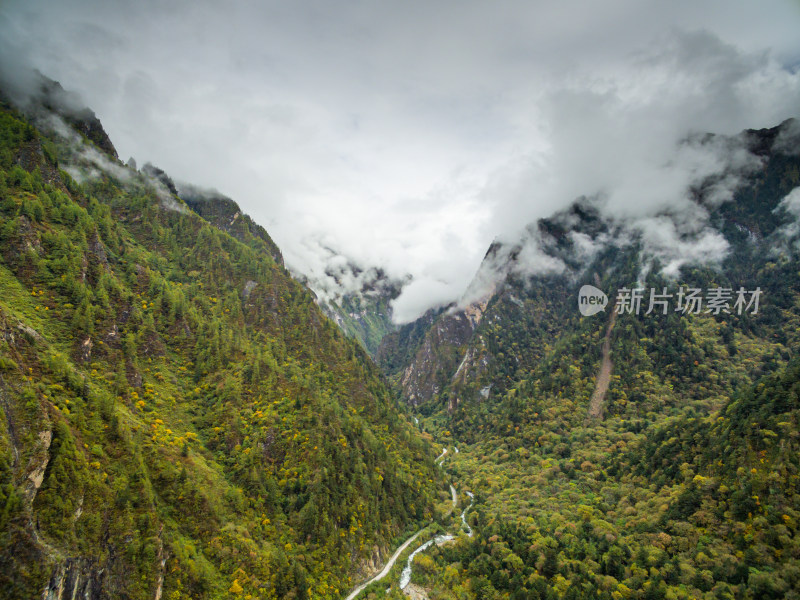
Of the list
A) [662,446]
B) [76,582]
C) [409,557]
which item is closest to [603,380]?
[662,446]

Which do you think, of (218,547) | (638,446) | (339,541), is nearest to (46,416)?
(218,547)

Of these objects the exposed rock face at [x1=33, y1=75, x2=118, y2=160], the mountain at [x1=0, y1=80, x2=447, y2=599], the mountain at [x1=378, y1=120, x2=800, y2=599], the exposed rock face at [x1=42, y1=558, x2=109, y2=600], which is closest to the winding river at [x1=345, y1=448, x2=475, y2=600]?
the mountain at [x1=0, y1=80, x2=447, y2=599]

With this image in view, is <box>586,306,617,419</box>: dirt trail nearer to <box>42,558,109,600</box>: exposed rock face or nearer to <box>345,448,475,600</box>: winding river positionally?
<box>345,448,475,600</box>: winding river

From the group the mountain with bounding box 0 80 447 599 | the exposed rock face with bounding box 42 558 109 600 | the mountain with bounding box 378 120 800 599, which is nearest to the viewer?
the exposed rock face with bounding box 42 558 109 600

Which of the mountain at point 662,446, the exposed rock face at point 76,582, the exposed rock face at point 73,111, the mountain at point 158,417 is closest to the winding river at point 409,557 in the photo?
the mountain at point 158,417

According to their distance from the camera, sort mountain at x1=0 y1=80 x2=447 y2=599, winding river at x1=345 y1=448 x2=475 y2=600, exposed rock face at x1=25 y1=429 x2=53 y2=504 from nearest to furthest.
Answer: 1. exposed rock face at x1=25 y1=429 x2=53 y2=504
2. mountain at x1=0 y1=80 x2=447 y2=599
3. winding river at x1=345 y1=448 x2=475 y2=600

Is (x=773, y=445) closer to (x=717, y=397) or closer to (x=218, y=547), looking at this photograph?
(x=717, y=397)

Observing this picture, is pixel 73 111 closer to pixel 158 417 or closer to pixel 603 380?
pixel 158 417
